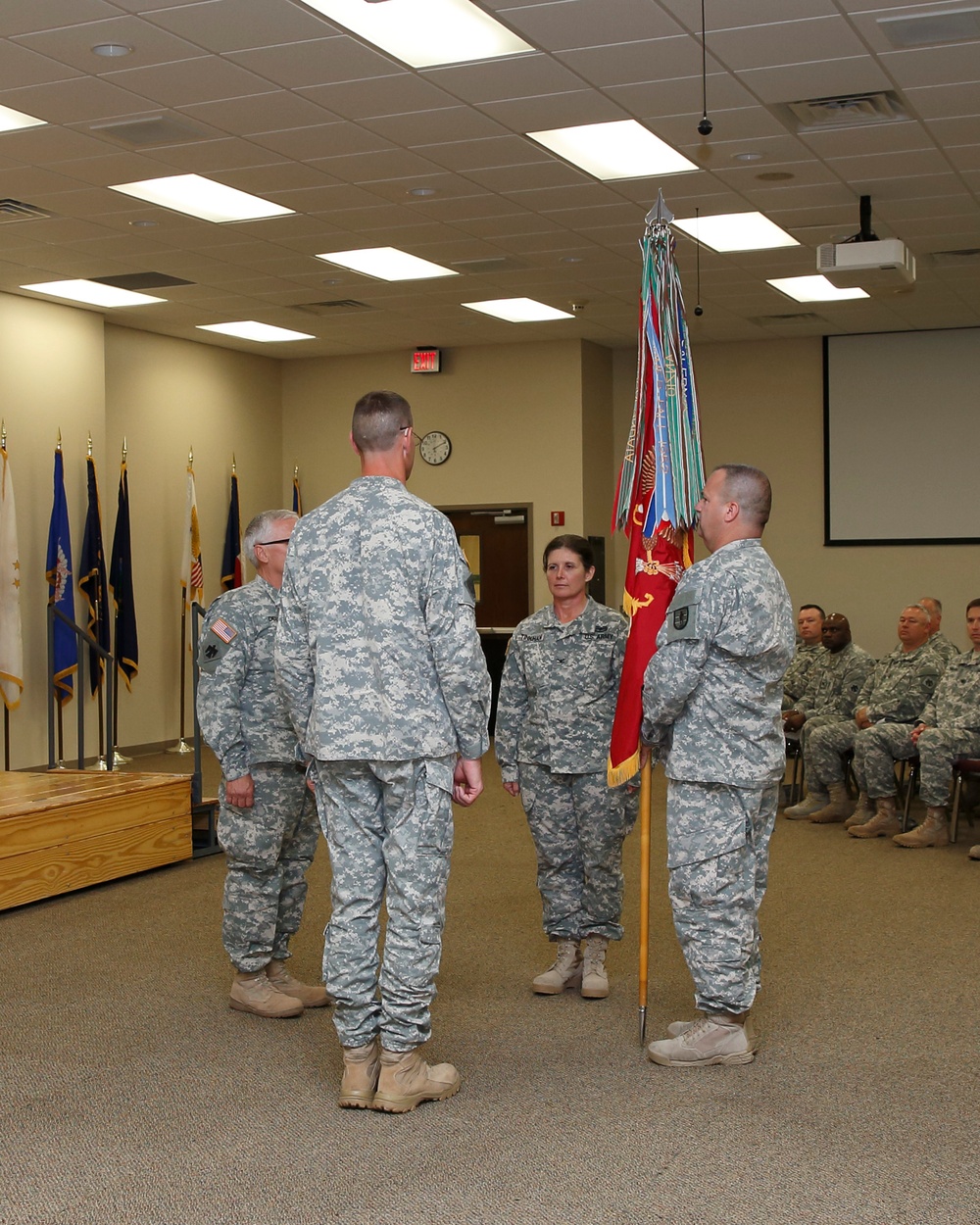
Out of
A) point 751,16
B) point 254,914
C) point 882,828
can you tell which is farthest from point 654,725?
point 882,828

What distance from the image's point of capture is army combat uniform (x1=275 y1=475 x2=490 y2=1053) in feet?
11.0

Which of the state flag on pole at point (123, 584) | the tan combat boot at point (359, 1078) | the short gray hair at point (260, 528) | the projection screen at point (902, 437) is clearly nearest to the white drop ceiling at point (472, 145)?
the projection screen at point (902, 437)

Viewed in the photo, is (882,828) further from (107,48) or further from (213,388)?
(213,388)

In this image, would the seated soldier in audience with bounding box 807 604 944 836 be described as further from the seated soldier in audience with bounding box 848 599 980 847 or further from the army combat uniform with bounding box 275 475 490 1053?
the army combat uniform with bounding box 275 475 490 1053

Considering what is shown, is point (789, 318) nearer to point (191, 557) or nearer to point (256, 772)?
point (191, 557)

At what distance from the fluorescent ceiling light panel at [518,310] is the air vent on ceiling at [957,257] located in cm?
292

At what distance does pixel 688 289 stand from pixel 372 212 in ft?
9.87

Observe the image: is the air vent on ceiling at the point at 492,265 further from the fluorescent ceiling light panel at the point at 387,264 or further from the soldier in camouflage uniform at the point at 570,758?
the soldier in camouflage uniform at the point at 570,758

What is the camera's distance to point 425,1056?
3857 millimetres

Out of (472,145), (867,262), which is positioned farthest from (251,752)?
(867,262)

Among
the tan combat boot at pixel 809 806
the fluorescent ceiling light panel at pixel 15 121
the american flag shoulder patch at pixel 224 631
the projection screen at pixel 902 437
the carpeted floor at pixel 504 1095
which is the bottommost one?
the tan combat boot at pixel 809 806

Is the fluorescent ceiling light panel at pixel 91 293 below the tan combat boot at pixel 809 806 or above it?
above

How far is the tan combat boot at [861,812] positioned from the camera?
24.8 feet

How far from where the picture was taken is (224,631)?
4113mm
